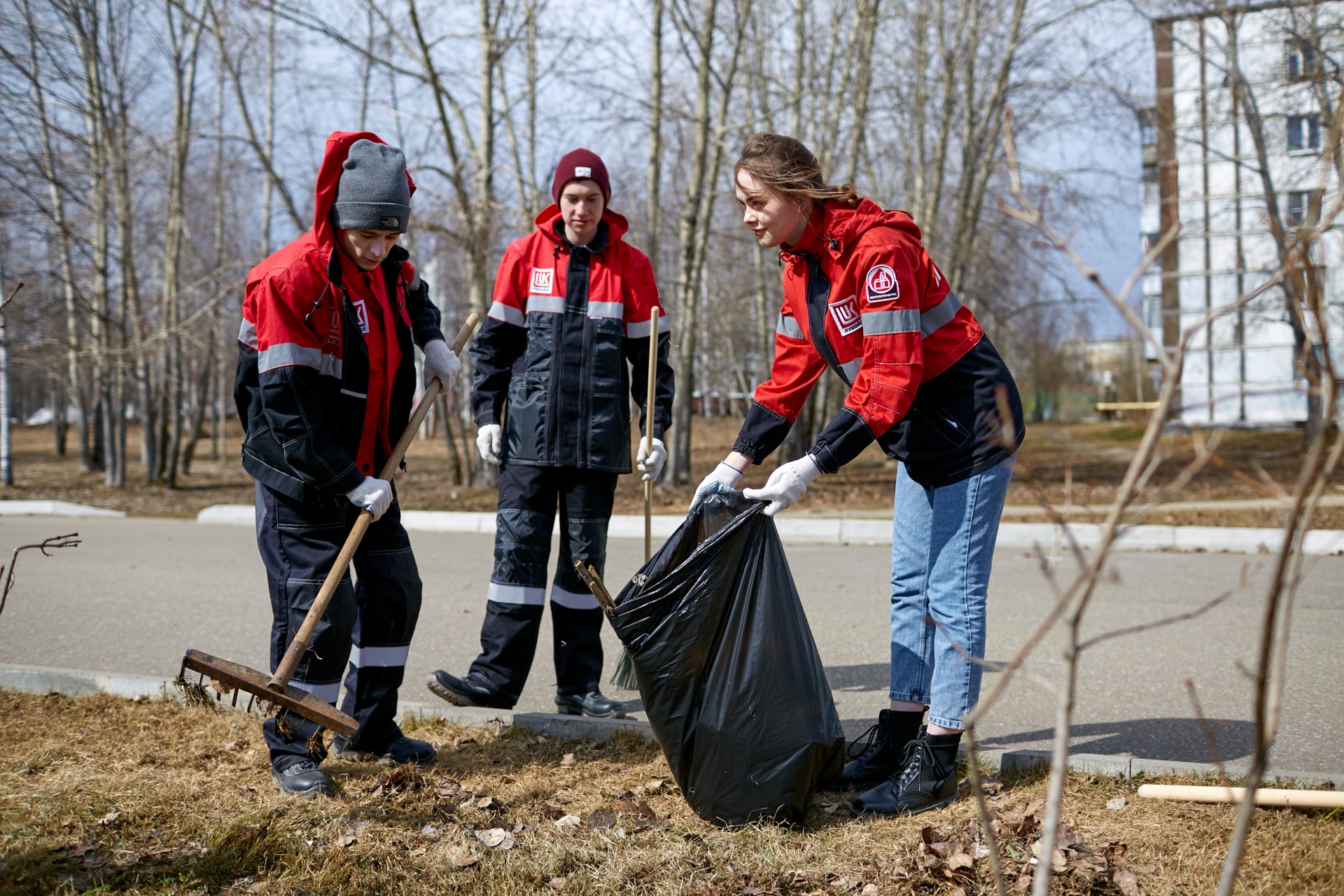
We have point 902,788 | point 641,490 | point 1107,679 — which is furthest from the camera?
point 641,490

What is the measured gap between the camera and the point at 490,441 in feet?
13.3

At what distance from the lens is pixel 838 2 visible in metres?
15.1

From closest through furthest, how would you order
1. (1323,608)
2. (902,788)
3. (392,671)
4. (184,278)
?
(902,788) → (392,671) → (1323,608) → (184,278)

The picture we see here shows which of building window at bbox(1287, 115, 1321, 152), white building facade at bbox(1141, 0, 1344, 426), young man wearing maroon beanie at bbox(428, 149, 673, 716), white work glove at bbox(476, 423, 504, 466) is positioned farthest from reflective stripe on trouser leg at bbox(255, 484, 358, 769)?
building window at bbox(1287, 115, 1321, 152)

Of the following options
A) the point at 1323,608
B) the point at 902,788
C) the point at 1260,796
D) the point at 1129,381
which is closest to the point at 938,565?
the point at 902,788

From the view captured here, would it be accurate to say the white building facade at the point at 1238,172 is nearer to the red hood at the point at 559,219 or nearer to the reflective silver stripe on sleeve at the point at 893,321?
the red hood at the point at 559,219

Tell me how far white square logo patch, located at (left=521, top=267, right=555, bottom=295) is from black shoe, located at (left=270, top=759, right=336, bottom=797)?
1873 mm

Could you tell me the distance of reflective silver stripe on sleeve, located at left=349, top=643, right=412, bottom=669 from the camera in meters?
3.35

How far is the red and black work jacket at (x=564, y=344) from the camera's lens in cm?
387

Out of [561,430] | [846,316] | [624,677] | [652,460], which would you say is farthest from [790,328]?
[624,677]

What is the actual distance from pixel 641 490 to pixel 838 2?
791 centimetres

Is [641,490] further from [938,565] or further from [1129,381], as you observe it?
[1129,381]

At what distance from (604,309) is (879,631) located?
8.59ft

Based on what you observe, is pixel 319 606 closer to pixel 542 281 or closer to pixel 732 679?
pixel 732 679
